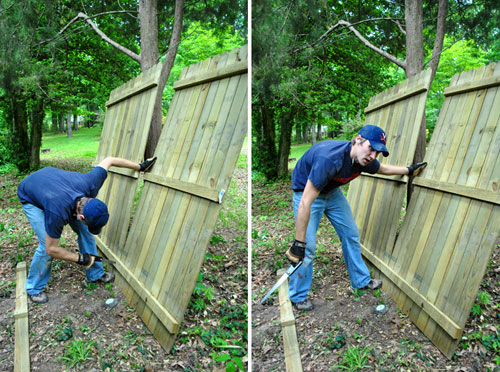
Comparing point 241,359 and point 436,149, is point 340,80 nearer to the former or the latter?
point 436,149

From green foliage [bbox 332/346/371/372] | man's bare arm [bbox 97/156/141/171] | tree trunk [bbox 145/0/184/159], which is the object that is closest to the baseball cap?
man's bare arm [bbox 97/156/141/171]

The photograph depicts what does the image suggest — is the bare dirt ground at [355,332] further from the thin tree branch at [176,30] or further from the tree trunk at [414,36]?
the thin tree branch at [176,30]

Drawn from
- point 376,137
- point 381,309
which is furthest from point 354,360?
point 376,137

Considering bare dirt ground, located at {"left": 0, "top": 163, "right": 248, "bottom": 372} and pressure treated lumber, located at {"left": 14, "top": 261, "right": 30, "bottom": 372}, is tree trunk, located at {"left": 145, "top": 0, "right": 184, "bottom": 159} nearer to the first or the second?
bare dirt ground, located at {"left": 0, "top": 163, "right": 248, "bottom": 372}

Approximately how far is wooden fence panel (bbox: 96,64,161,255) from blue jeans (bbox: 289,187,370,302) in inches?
60.4

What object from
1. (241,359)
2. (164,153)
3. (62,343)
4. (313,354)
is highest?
(164,153)

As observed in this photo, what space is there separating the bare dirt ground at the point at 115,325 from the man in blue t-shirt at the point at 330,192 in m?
0.64

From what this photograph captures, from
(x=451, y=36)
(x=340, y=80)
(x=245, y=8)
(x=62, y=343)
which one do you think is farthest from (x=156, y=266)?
(x=451, y=36)

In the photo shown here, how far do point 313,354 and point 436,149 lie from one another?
5.90 ft

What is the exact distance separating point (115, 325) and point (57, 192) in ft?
3.63

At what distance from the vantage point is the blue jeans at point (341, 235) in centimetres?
273

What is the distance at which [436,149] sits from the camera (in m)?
2.64

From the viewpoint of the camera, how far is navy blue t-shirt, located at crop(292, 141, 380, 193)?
7.64 ft

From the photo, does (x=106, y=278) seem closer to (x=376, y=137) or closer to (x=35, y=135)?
(x=376, y=137)
